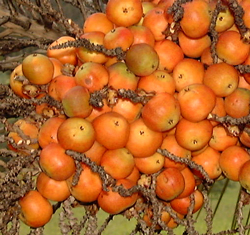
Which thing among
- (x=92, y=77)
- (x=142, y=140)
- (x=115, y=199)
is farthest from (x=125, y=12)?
(x=115, y=199)

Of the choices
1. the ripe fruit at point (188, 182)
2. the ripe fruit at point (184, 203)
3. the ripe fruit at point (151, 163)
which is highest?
the ripe fruit at point (151, 163)

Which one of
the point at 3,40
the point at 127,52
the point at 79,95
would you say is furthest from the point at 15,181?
the point at 3,40

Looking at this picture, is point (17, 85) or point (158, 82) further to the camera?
point (17, 85)

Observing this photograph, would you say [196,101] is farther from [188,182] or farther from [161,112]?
[188,182]

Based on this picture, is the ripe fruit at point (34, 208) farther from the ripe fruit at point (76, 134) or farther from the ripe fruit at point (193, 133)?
the ripe fruit at point (193, 133)

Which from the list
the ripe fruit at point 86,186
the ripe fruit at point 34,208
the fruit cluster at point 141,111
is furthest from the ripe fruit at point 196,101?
the ripe fruit at point 34,208

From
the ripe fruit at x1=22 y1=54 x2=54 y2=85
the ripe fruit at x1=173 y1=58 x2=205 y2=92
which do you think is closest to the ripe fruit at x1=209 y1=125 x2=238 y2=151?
the ripe fruit at x1=173 y1=58 x2=205 y2=92

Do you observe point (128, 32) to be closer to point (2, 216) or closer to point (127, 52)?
point (127, 52)
